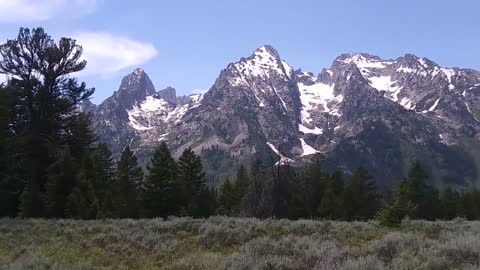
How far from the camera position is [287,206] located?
34688 mm

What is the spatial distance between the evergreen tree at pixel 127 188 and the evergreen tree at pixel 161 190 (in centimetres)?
203

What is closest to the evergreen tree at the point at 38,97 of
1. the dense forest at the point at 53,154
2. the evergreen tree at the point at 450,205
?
the dense forest at the point at 53,154

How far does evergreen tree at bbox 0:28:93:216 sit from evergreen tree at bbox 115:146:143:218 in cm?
1068

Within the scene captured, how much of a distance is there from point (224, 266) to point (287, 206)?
26340 mm

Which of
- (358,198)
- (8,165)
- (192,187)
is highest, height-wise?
(8,165)

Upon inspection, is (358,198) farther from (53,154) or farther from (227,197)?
(53,154)

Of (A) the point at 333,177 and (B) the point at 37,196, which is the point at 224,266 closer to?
(B) the point at 37,196

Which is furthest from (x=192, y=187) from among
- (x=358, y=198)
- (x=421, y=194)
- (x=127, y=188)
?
(x=421, y=194)

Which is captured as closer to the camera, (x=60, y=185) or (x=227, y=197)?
(x=60, y=185)

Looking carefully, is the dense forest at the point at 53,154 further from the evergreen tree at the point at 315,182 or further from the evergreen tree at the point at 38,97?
the evergreen tree at the point at 315,182

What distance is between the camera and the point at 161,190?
150 ft

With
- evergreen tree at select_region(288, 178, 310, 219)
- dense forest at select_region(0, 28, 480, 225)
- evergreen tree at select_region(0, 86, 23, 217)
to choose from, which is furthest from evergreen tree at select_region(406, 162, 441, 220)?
evergreen tree at select_region(0, 86, 23, 217)

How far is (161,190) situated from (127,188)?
8409 mm

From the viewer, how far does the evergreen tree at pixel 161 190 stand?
45688 millimetres
